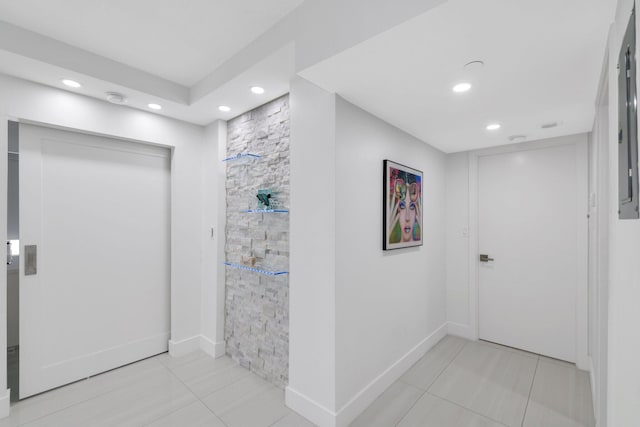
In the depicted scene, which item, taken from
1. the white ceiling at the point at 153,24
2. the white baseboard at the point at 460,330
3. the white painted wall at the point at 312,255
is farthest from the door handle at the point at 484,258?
the white ceiling at the point at 153,24

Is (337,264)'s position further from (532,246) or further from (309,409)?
(532,246)

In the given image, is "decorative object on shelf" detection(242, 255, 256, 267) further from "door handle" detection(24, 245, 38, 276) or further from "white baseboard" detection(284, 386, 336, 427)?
"door handle" detection(24, 245, 38, 276)

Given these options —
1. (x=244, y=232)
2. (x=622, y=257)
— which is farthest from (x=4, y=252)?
(x=622, y=257)

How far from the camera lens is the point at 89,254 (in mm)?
2625

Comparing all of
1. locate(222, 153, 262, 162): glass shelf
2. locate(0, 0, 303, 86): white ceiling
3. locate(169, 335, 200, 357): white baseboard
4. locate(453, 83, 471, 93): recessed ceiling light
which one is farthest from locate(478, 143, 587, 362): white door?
locate(169, 335, 200, 357): white baseboard

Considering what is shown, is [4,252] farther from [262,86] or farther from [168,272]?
[262,86]

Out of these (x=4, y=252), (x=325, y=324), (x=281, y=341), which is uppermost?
(x=4, y=252)

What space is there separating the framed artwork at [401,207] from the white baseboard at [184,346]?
2287mm

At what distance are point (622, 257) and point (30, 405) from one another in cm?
370

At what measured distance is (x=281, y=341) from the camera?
8.13ft

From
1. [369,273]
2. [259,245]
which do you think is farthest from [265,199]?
[369,273]

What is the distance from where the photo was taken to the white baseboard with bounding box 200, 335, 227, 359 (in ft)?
9.87

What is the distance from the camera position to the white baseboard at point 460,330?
3489 millimetres

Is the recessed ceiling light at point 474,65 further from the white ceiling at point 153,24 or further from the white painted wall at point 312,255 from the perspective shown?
the white ceiling at point 153,24
